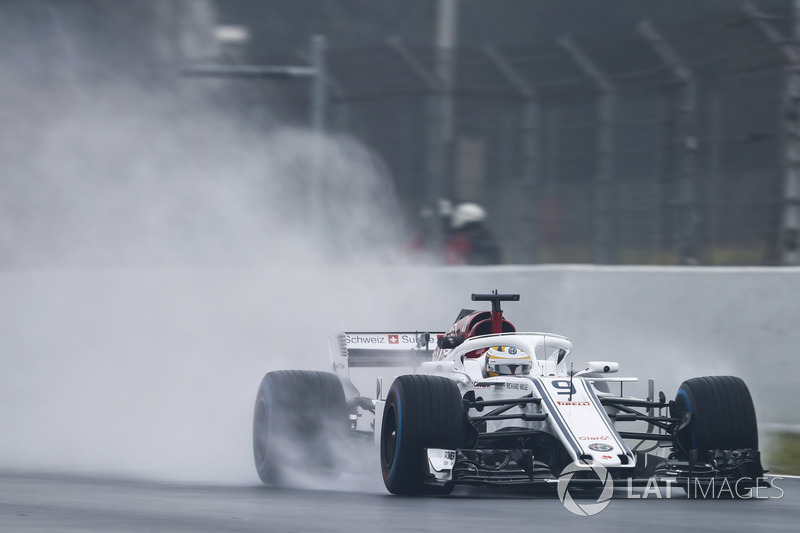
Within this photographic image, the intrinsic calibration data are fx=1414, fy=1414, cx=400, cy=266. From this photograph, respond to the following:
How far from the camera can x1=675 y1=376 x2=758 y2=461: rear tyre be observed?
7.97 meters

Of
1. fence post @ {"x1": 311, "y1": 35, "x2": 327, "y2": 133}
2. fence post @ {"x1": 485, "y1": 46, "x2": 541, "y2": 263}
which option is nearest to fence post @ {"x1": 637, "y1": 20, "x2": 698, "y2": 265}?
fence post @ {"x1": 485, "y1": 46, "x2": 541, "y2": 263}

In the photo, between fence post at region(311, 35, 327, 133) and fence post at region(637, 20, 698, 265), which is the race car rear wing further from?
fence post at region(311, 35, 327, 133)

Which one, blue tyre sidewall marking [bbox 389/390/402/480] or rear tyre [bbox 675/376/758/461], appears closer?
blue tyre sidewall marking [bbox 389/390/402/480]

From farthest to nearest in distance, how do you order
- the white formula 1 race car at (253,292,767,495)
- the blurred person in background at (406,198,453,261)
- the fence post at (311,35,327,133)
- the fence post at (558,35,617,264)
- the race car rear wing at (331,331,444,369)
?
the fence post at (311,35,327,133)
the blurred person in background at (406,198,453,261)
the fence post at (558,35,617,264)
the race car rear wing at (331,331,444,369)
the white formula 1 race car at (253,292,767,495)

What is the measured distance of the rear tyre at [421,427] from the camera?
7.57 metres

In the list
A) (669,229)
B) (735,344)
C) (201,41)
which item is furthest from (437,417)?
(201,41)

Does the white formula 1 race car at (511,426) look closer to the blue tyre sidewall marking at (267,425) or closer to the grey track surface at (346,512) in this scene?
the blue tyre sidewall marking at (267,425)

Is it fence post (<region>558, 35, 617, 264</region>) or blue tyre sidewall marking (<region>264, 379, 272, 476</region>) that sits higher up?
fence post (<region>558, 35, 617, 264</region>)

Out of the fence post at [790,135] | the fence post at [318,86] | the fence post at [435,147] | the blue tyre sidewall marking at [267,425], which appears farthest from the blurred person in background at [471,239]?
the blue tyre sidewall marking at [267,425]

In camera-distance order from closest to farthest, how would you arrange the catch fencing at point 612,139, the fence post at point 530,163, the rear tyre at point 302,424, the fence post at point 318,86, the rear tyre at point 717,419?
the rear tyre at point 717,419
the rear tyre at point 302,424
the catch fencing at point 612,139
the fence post at point 530,163
the fence post at point 318,86

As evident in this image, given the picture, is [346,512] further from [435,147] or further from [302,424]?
[435,147]

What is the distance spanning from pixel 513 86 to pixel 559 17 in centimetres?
1540

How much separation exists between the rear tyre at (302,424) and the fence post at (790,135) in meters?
3.97

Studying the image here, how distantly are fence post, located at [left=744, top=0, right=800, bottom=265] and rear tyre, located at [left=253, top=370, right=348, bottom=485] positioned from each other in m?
3.97
